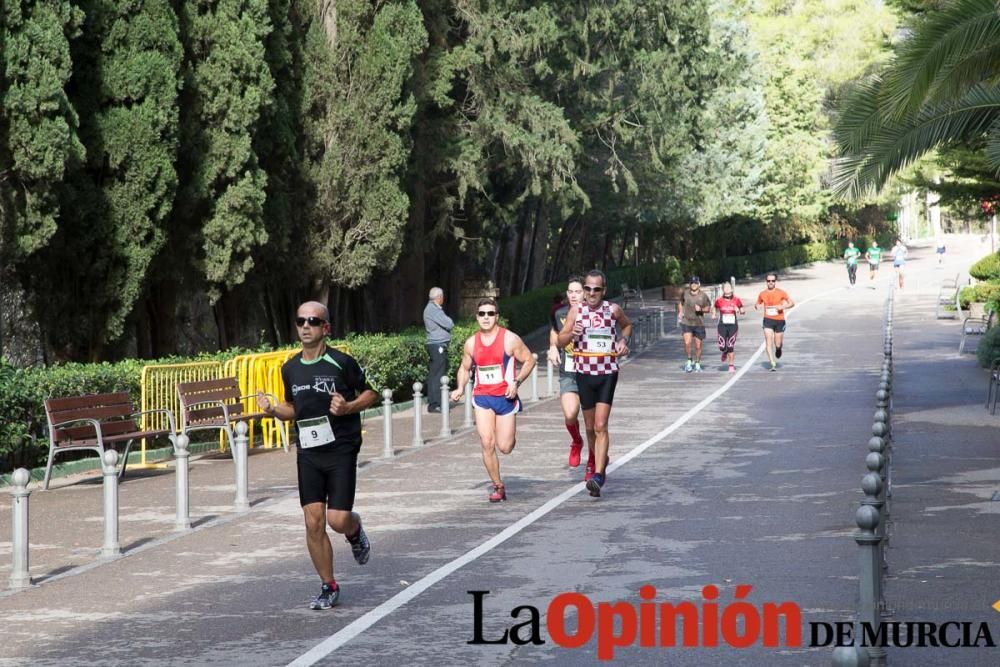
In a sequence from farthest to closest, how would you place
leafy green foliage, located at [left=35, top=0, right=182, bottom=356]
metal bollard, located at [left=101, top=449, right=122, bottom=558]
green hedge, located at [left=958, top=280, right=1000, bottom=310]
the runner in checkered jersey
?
1. green hedge, located at [left=958, top=280, right=1000, bottom=310]
2. leafy green foliage, located at [left=35, top=0, right=182, bottom=356]
3. the runner in checkered jersey
4. metal bollard, located at [left=101, top=449, right=122, bottom=558]

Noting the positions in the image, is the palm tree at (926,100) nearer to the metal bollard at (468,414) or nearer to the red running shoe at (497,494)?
the metal bollard at (468,414)

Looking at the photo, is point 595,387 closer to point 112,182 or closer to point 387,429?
point 387,429

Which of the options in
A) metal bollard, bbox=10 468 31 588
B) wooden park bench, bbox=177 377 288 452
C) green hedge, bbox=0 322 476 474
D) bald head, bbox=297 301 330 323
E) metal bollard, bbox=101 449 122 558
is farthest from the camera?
wooden park bench, bbox=177 377 288 452

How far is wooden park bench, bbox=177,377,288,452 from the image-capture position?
18.6 meters

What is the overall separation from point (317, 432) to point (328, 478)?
0.30m

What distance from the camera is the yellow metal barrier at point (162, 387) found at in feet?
62.0

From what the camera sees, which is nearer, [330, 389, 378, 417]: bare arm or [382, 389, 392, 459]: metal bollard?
[330, 389, 378, 417]: bare arm

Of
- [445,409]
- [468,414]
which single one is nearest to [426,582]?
[445,409]

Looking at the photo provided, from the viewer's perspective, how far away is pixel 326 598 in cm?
969

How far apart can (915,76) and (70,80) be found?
10687 mm

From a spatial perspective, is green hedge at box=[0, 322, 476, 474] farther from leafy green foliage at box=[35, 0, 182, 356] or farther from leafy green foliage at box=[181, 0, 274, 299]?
leafy green foliage at box=[181, 0, 274, 299]

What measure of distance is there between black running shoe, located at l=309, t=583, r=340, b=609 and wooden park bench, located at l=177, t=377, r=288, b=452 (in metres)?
8.64

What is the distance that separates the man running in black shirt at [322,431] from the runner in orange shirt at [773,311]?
865 inches

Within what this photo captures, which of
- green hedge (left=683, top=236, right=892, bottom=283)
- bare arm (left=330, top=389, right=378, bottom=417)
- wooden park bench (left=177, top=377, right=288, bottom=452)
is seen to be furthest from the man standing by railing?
green hedge (left=683, top=236, right=892, bottom=283)
